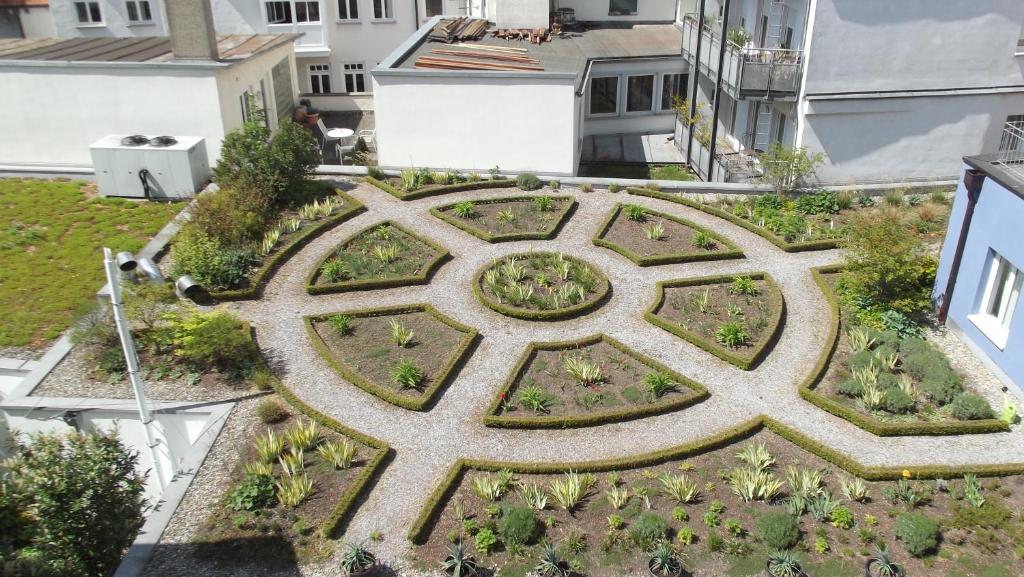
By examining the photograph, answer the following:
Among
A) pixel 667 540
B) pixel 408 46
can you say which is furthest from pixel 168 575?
pixel 408 46

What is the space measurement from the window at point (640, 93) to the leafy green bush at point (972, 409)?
2528 centimetres

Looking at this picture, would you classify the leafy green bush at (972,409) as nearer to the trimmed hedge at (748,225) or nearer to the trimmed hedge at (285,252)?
the trimmed hedge at (748,225)

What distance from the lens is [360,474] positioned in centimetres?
1686

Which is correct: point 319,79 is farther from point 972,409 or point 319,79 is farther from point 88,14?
point 972,409

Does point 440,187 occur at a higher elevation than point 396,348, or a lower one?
higher

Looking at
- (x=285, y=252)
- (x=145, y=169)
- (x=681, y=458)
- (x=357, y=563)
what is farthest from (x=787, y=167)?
(x=145, y=169)

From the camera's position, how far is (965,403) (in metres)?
18.6

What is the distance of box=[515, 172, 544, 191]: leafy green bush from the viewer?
3033 centimetres

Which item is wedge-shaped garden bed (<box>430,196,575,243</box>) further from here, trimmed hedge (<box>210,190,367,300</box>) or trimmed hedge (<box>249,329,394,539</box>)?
trimmed hedge (<box>249,329,394,539</box>)

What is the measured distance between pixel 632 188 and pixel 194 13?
56.3 feet

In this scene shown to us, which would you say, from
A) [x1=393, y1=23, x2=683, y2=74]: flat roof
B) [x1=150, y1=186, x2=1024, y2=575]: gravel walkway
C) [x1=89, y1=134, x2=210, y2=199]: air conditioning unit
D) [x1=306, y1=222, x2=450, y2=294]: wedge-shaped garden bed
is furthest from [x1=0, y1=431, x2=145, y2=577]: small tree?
[x1=393, y1=23, x2=683, y2=74]: flat roof

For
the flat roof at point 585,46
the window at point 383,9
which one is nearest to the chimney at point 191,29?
the flat roof at point 585,46

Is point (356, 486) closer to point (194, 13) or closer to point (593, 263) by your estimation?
point (593, 263)

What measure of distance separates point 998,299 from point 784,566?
10994 mm
